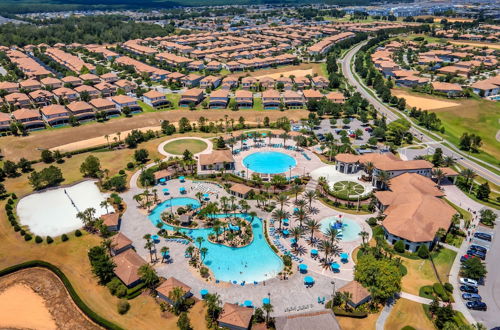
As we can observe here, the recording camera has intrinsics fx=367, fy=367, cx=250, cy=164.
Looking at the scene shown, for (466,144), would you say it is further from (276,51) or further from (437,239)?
(276,51)

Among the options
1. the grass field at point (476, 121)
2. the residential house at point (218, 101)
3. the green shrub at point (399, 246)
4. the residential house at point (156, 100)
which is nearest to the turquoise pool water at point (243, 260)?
the green shrub at point (399, 246)

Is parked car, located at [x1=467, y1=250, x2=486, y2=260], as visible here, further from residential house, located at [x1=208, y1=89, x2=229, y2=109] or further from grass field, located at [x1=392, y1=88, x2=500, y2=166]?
residential house, located at [x1=208, y1=89, x2=229, y2=109]

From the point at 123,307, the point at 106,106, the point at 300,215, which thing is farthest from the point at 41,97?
the point at 300,215

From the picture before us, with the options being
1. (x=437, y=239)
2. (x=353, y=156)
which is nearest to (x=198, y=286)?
(x=437, y=239)

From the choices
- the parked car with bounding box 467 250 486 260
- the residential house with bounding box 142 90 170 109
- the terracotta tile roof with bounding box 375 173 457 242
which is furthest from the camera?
the residential house with bounding box 142 90 170 109

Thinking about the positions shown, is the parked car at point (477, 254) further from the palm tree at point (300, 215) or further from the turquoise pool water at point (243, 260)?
the turquoise pool water at point (243, 260)

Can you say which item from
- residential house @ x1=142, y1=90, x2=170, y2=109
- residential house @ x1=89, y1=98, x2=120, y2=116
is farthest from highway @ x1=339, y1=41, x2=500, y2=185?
residential house @ x1=89, y1=98, x2=120, y2=116

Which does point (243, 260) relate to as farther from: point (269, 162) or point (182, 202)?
point (269, 162)
